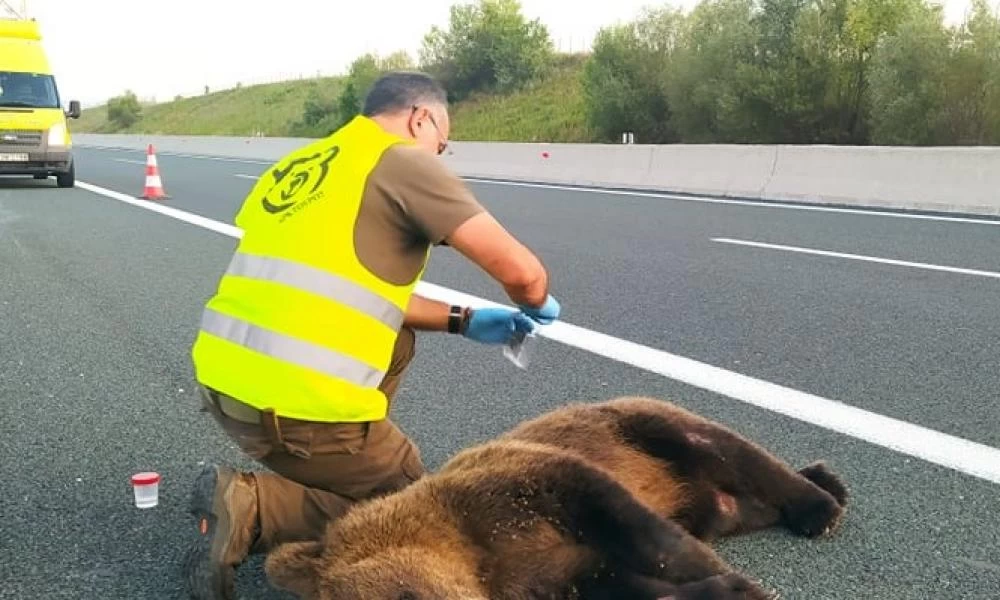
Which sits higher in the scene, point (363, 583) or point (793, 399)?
point (363, 583)

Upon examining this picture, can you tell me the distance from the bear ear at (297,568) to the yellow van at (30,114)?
17.8m

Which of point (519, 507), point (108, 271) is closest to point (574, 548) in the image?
point (519, 507)

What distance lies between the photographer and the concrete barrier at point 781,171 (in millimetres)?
12477

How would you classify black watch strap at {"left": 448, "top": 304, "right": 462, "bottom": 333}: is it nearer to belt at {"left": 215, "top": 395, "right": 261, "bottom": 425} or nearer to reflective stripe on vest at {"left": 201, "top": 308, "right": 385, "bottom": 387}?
reflective stripe on vest at {"left": 201, "top": 308, "right": 385, "bottom": 387}

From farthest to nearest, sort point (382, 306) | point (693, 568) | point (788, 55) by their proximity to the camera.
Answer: point (788, 55), point (382, 306), point (693, 568)

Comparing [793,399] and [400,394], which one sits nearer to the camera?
[793,399]

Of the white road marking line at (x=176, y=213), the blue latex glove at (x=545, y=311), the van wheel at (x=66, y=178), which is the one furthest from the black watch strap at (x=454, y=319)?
the van wheel at (x=66, y=178)

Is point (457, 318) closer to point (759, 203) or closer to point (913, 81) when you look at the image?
point (759, 203)

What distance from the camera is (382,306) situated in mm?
3057

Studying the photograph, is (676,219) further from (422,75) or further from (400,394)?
(422,75)

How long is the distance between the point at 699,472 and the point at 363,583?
137 cm

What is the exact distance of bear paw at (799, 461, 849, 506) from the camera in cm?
350

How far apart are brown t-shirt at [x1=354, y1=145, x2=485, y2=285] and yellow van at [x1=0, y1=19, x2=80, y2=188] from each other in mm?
17583

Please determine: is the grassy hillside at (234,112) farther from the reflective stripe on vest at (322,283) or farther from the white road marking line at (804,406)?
the reflective stripe on vest at (322,283)
